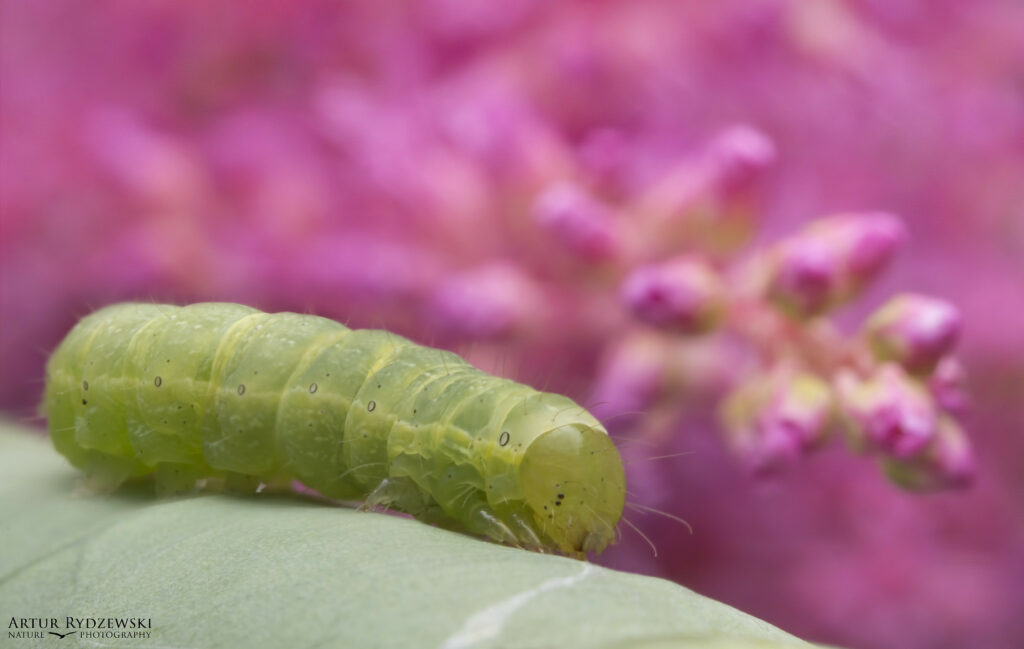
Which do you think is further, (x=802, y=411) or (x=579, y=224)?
(x=579, y=224)

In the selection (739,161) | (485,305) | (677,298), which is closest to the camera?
(677,298)

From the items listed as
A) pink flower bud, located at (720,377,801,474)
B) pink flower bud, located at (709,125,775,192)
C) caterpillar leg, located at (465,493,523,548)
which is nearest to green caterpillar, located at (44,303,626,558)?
caterpillar leg, located at (465,493,523,548)

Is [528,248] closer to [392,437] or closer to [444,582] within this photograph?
[392,437]

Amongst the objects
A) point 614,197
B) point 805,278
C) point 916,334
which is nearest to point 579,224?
point 614,197

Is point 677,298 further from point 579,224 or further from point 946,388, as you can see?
point 946,388

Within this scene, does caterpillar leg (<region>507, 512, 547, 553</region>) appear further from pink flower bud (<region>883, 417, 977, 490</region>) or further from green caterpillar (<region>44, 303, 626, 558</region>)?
pink flower bud (<region>883, 417, 977, 490</region>)

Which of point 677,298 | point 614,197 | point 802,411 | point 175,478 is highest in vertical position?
point 614,197
